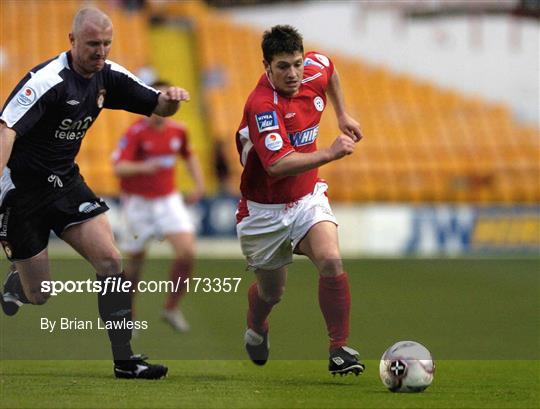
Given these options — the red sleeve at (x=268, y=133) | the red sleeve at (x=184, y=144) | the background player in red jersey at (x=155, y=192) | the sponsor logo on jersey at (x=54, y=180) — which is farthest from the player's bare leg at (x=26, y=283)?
the red sleeve at (x=184, y=144)

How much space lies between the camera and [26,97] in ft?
23.1

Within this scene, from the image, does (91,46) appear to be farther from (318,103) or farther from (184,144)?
(184,144)

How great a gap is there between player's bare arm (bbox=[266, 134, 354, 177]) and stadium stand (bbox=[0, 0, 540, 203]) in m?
13.3

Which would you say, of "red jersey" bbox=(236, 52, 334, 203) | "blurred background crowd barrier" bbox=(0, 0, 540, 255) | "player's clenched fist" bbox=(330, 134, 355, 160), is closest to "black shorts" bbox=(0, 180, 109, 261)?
"red jersey" bbox=(236, 52, 334, 203)

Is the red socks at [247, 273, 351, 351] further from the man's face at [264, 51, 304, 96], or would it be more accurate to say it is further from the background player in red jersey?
the background player in red jersey

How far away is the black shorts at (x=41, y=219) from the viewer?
7609 millimetres

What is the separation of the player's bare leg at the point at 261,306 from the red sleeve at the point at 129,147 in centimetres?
347

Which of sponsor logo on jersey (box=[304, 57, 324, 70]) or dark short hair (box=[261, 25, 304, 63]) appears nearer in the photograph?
dark short hair (box=[261, 25, 304, 63])

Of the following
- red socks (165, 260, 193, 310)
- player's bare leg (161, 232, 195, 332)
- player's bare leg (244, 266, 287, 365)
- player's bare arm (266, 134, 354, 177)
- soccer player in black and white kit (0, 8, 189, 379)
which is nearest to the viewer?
player's bare arm (266, 134, 354, 177)

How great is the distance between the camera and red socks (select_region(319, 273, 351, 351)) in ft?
24.9

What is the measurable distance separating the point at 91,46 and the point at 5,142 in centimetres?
80

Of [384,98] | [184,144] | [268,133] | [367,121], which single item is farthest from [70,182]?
[384,98]

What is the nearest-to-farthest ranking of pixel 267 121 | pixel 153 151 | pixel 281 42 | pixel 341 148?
pixel 341 148 < pixel 281 42 < pixel 267 121 < pixel 153 151

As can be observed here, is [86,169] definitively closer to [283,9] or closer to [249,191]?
[283,9]
